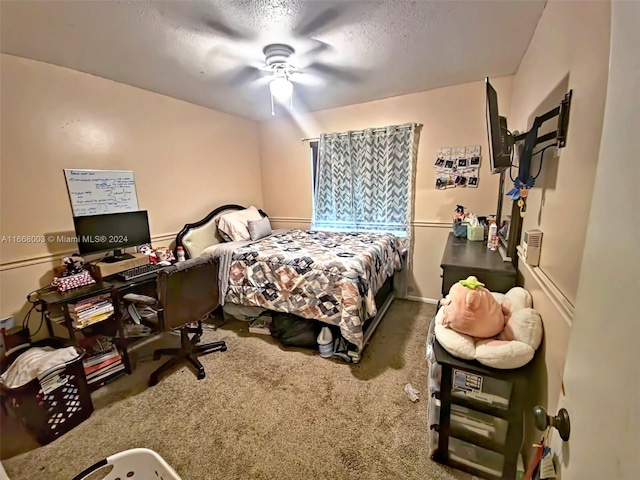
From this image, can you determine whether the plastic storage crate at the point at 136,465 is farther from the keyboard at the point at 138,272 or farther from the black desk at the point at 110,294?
the keyboard at the point at 138,272

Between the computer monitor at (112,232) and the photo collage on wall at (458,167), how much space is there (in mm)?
3124

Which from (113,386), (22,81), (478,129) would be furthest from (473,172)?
(22,81)

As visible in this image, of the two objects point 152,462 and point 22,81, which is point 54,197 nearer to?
point 22,81

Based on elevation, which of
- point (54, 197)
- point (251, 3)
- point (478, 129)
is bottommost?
point (54, 197)

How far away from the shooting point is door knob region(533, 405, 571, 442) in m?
0.57

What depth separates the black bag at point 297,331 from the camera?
2.45m

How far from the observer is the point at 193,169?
3312 millimetres

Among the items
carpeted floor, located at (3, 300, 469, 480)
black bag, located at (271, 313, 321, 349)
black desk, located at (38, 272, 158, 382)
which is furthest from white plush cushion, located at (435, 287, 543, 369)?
black desk, located at (38, 272, 158, 382)

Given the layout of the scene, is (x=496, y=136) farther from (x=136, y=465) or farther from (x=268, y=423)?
(x=136, y=465)

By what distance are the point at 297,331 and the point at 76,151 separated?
244cm

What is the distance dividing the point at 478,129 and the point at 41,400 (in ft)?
13.5

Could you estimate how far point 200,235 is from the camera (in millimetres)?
3264

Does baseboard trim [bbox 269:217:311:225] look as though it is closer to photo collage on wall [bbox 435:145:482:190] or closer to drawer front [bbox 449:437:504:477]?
photo collage on wall [bbox 435:145:482:190]

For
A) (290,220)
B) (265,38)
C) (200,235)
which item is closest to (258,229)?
(200,235)
